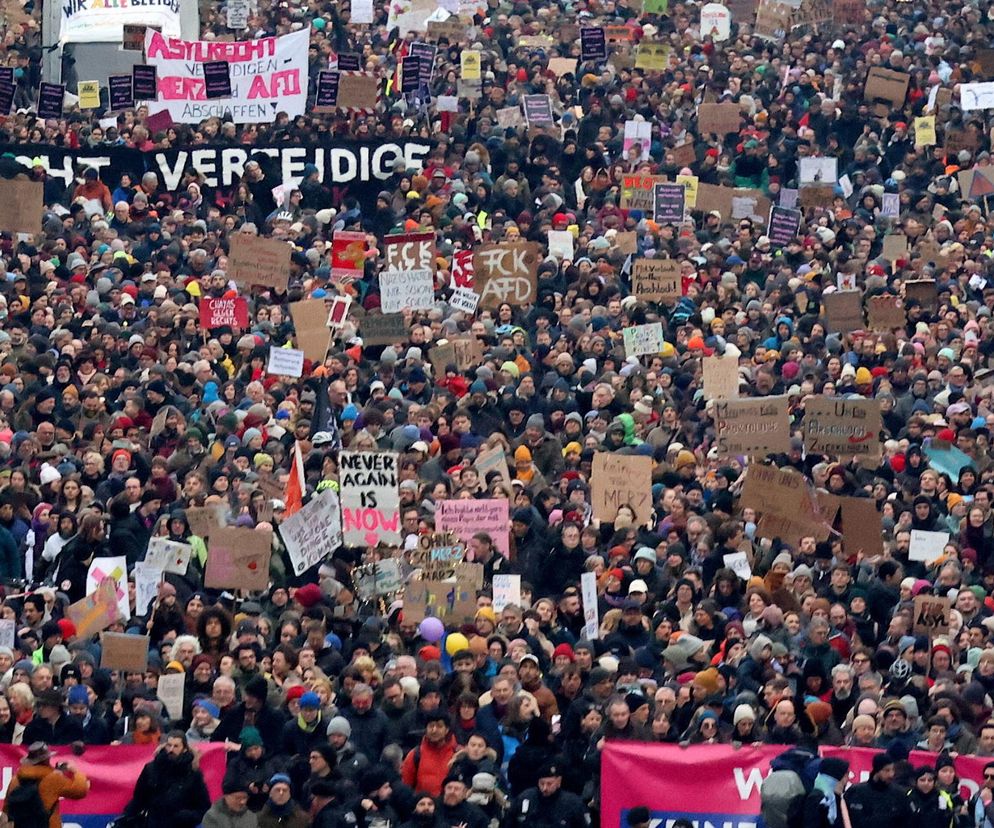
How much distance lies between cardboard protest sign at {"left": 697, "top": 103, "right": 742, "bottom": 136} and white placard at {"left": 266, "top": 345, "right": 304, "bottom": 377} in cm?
820

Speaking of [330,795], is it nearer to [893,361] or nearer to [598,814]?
[598,814]

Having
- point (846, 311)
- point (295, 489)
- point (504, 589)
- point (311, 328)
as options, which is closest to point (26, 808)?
point (504, 589)

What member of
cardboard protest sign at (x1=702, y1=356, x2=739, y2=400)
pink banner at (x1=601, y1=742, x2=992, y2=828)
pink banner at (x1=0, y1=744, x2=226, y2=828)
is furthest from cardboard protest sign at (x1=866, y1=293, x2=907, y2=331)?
pink banner at (x1=0, y1=744, x2=226, y2=828)

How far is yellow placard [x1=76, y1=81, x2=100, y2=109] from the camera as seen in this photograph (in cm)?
2748

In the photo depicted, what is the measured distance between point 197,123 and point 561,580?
38.9 ft

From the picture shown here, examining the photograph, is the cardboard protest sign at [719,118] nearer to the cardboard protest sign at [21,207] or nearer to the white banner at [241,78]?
the white banner at [241,78]

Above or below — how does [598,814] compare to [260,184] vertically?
below

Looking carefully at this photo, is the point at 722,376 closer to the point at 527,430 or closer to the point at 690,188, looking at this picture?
the point at 527,430

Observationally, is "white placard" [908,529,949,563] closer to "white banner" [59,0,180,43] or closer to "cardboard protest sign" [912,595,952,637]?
"cardboard protest sign" [912,595,952,637]

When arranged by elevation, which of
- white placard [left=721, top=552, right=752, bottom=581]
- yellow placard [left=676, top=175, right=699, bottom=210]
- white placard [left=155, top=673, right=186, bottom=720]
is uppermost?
yellow placard [left=676, top=175, right=699, bottom=210]

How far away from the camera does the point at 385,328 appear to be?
21.9 metres

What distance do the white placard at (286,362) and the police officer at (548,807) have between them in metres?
7.44

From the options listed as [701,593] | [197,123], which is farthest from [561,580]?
[197,123]

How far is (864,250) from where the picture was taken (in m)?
24.3
